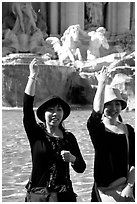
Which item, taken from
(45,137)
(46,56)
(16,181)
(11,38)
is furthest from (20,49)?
(45,137)

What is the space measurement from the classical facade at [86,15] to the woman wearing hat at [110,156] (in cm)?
2157

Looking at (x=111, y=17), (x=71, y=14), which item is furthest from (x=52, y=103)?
(x=111, y=17)

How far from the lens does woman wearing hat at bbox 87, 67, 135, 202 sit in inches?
109

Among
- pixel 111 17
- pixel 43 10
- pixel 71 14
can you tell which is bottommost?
pixel 71 14

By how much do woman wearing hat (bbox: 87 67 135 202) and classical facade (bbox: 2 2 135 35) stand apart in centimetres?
2157

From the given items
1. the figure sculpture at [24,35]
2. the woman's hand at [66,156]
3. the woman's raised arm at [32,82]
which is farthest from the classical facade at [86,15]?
the woman's hand at [66,156]

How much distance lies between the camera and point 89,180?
5.36m

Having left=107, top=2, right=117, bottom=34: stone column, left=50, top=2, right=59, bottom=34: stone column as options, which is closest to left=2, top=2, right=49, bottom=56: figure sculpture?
left=50, top=2, right=59, bottom=34: stone column

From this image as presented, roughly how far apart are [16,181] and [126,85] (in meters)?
10.5

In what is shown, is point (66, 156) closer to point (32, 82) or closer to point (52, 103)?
point (52, 103)

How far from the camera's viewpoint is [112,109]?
113 inches

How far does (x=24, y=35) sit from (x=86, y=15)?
5.66m

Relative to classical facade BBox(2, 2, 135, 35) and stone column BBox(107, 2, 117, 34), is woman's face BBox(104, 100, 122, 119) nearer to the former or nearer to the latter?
classical facade BBox(2, 2, 135, 35)

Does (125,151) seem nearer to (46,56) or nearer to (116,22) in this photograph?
(46,56)
